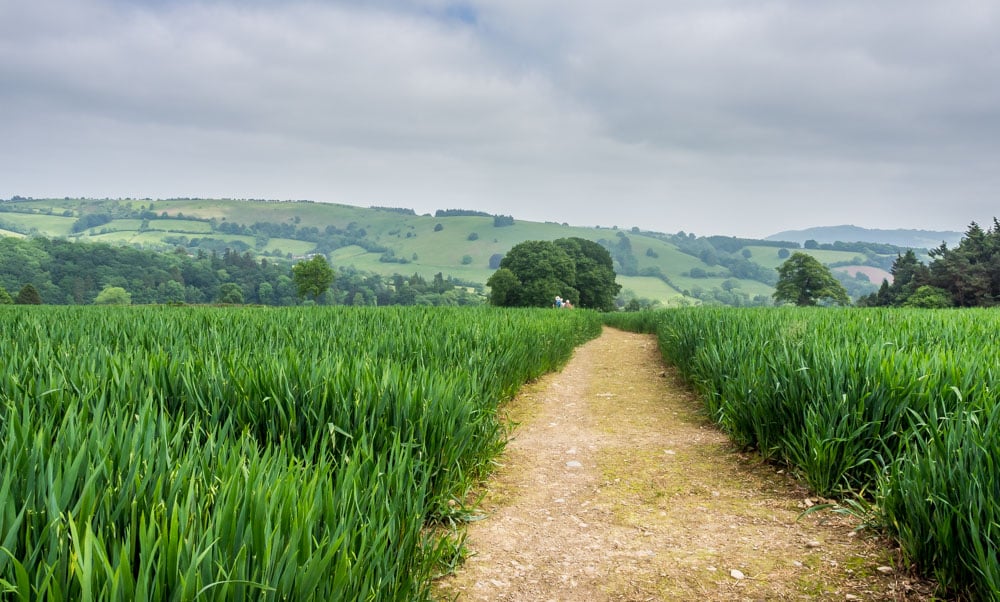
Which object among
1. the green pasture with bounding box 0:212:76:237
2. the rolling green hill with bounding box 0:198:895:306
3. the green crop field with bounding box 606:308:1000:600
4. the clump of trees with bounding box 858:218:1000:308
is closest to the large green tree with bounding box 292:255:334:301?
the clump of trees with bounding box 858:218:1000:308

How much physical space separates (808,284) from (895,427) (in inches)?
2659

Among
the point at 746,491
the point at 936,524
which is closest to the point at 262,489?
the point at 936,524

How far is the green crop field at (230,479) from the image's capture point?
150 centimetres

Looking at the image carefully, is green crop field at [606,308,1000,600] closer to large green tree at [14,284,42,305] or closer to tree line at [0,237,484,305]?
tree line at [0,237,484,305]

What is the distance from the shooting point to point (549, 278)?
54812mm

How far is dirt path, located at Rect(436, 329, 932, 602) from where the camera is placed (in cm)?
304

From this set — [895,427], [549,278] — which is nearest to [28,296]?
[549,278]

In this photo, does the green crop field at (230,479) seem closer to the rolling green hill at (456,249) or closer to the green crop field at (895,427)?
the green crop field at (895,427)

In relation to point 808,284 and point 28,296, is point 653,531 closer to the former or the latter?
A: point 808,284

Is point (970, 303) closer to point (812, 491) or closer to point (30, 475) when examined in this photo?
point (812, 491)

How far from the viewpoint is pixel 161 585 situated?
1438mm

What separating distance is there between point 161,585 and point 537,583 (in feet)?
7.13

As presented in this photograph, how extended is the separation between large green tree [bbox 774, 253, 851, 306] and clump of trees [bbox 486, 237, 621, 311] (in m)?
19.7

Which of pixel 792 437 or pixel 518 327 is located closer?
pixel 792 437
